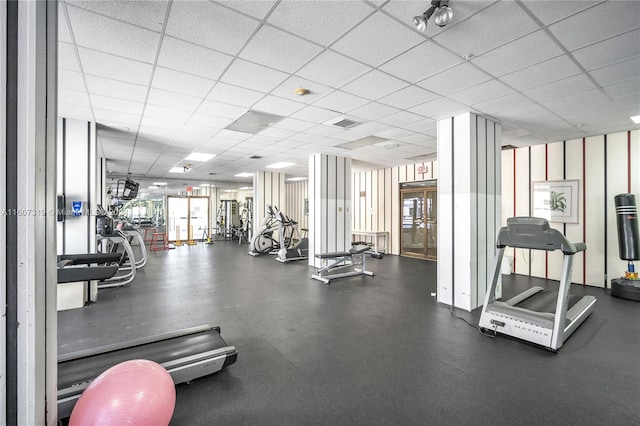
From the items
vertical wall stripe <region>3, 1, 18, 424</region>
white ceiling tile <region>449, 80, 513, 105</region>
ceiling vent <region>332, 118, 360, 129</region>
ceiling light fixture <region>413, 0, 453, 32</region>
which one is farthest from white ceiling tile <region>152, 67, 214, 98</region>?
white ceiling tile <region>449, 80, 513, 105</region>

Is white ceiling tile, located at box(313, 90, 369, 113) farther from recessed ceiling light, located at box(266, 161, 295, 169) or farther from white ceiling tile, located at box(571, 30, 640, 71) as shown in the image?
recessed ceiling light, located at box(266, 161, 295, 169)

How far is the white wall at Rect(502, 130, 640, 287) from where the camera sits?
4953mm

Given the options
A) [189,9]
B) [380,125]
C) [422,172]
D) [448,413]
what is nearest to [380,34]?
[189,9]

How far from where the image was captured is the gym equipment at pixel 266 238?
881cm

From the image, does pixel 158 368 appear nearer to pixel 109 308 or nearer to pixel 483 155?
pixel 109 308

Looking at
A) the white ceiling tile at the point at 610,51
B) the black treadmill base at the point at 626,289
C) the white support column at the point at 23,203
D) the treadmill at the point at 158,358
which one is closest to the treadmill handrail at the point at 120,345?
the treadmill at the point at 158,358

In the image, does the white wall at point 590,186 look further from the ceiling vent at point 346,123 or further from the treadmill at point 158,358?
the treadmill at point 158,358

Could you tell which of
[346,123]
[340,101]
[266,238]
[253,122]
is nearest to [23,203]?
[340,101]

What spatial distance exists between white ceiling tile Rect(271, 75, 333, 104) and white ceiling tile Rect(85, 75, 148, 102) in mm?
1484

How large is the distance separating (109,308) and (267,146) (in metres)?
3.83

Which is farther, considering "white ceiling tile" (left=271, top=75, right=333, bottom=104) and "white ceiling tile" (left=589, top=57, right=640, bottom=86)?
"white ceiling tile" (left=271, top=75, right=333, bottom=104)

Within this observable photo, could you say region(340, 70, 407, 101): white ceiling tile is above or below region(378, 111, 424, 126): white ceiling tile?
above

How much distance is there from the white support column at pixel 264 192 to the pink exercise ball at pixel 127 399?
805 cm

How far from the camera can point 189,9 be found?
1992 mm
